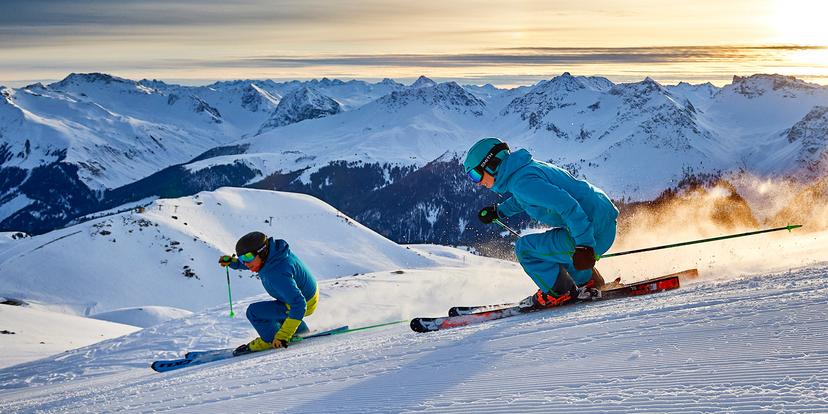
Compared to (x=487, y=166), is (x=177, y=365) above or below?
below

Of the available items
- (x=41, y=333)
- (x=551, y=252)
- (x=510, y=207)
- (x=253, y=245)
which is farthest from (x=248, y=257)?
(x=41, y=333)

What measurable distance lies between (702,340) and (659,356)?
47cm

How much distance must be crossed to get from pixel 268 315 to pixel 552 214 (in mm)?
4660

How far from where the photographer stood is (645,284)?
9453 mm

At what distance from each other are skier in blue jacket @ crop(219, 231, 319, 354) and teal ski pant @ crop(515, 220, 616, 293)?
10.7ft

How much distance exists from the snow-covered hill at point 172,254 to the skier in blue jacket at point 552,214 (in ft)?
125

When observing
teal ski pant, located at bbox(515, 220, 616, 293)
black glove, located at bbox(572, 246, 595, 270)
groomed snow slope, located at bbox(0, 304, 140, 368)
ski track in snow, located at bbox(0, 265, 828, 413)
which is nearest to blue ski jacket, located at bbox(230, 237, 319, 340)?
ski track in snow, located at bbox(0, 265, 828, 413)

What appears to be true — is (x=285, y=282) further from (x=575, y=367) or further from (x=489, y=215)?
(x=575, y=367)

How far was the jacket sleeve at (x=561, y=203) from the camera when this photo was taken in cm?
794

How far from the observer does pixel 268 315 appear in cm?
Answer: 1066

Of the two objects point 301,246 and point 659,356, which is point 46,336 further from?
point 301,246

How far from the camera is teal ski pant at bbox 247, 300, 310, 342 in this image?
10.6 meters

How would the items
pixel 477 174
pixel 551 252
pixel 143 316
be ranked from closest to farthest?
pixel 477 174 → pixel 551 252 → pixel 143 316

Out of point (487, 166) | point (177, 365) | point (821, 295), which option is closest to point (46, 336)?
point (177, 365)
